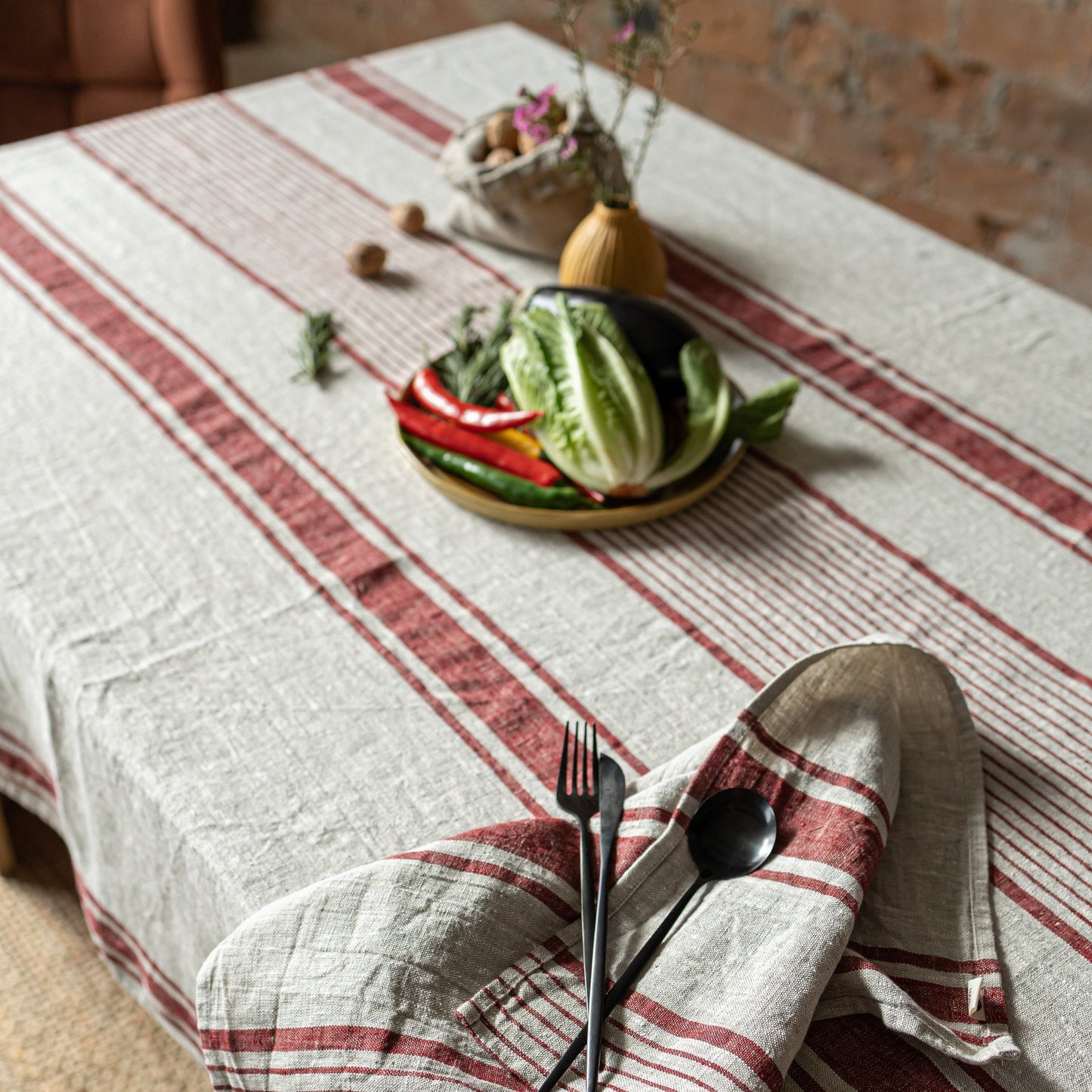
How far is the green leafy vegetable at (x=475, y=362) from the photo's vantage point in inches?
46.6

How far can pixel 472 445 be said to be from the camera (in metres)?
1.11

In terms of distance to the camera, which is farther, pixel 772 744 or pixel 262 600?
pixel 262 600

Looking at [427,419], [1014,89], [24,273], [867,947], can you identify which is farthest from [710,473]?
[1014,89]

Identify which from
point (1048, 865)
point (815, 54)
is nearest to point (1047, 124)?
point (815, 54)

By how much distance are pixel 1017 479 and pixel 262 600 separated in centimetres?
71

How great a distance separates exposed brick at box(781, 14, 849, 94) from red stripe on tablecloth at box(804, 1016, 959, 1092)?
2410 millimetres

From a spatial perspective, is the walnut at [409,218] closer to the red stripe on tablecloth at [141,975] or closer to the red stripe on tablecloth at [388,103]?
the red stripe on tablecloth at [388,103]

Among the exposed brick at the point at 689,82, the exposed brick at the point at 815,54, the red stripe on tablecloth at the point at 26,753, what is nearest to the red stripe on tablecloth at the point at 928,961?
the red stripe on tablecloth at the point at 26,753

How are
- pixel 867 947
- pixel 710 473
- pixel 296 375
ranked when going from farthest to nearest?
pixel 296 375, pixel 710 473, pixel 867 947

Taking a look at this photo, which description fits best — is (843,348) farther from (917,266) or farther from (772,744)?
(772,744)

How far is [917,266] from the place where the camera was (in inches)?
58.5

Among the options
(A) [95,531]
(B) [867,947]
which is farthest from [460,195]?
(B) [867,947]

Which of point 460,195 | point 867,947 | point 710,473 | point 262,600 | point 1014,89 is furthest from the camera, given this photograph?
point 1014,89

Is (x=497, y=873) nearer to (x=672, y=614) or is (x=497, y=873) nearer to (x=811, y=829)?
(x=811, y=829)
